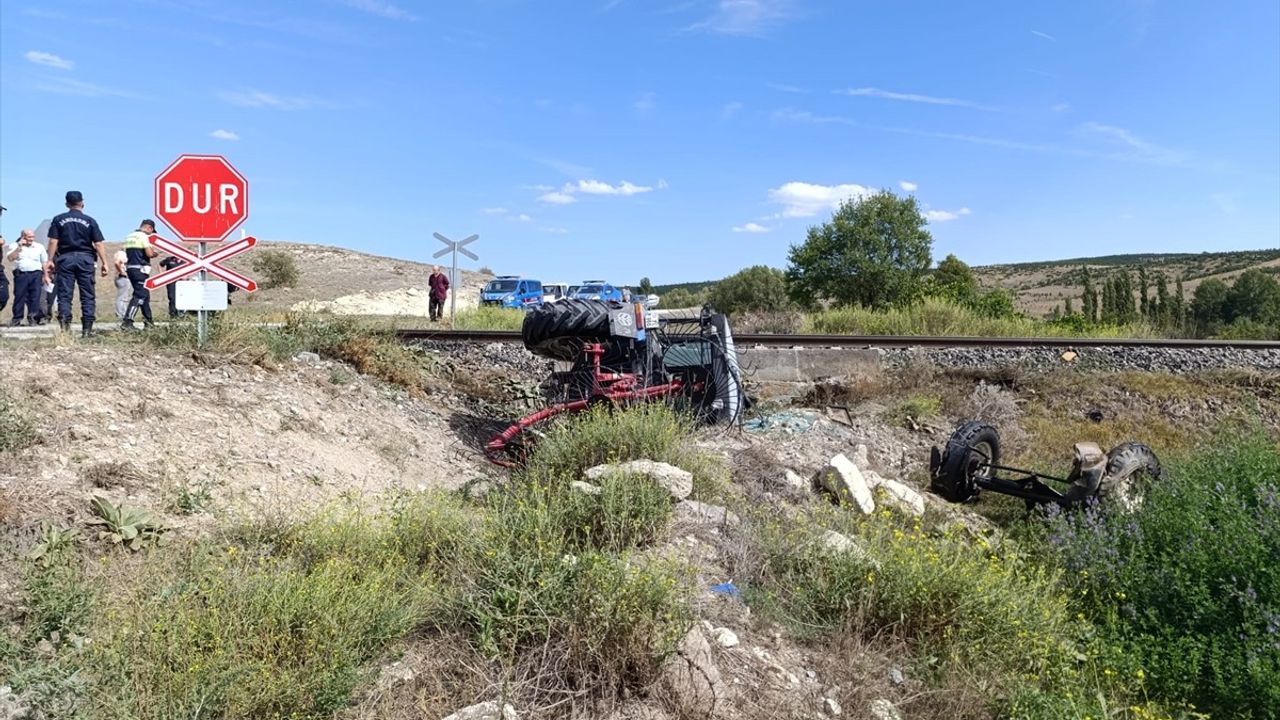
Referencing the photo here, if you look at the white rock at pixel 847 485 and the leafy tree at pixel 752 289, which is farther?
the leafy tree at pixel 752 289

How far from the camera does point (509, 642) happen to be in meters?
3.64

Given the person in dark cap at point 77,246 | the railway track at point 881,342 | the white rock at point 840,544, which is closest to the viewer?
the white rock at point 840,544

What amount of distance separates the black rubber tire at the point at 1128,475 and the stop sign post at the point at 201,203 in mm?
8393

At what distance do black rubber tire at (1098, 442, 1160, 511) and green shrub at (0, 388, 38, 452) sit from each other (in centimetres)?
759

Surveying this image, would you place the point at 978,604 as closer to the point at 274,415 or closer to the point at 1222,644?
the point at 1222,644

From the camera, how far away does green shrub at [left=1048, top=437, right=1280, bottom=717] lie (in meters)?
4.20

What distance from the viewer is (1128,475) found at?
21.6 feet

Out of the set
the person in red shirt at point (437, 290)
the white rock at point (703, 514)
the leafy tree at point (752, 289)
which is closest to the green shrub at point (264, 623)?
the white rock at point (703, 514)

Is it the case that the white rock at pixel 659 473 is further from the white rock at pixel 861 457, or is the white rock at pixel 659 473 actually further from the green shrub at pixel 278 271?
the green shrub at pixel 278 271

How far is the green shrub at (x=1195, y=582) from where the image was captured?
420 centimetres

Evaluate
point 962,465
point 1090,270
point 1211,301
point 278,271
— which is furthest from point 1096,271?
point 962,465

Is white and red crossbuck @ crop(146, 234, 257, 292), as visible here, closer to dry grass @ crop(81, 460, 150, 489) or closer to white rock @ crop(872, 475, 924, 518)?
dry grass @ crop(81, 460, 150, 489)

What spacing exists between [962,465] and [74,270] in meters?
10.6

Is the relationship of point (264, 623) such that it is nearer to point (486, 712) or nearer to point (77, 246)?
point (486, 712)
